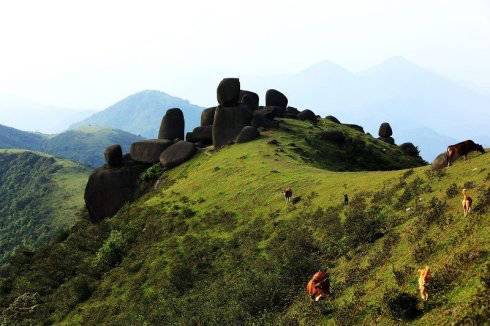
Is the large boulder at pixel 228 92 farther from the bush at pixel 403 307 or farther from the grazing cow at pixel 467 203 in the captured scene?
the bush at pixel 403 307

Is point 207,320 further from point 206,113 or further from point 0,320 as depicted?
point 206,113

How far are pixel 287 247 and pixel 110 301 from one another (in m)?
15.9

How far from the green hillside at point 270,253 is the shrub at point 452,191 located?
0.21 feet

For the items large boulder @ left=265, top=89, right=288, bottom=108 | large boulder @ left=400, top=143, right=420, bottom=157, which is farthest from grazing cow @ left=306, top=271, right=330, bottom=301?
large boulder @ left=265, top=89, right=288, bottom=108

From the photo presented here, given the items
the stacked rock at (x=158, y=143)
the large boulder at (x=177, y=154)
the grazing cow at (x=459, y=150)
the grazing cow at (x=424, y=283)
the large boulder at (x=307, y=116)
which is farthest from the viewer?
the large boulder at (x=307, y=116)

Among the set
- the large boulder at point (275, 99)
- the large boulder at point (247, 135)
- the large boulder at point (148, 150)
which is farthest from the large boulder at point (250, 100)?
the large boulder at point (148, 150)

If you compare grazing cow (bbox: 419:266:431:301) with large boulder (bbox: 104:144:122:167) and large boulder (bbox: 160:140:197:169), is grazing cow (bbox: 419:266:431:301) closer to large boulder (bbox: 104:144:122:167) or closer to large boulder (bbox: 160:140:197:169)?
large boulder (bbox: 160:140:197:169)

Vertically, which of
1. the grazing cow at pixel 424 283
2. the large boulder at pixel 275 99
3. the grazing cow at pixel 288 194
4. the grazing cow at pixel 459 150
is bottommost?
the grazing cow at pixel 424 283

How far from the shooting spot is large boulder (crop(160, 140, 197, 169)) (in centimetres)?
7338

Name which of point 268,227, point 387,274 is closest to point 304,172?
point 268,227

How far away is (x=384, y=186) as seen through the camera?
116 ft

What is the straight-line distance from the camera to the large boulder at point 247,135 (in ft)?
236

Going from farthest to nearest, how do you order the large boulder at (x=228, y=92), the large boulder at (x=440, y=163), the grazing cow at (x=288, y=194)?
the large boulder at (x=228, y=92)
the grazing cow at (x=288, y=194)
the large boulder at (x=440, y=163)

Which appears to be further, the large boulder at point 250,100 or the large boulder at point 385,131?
the large boulder at point 385,131
